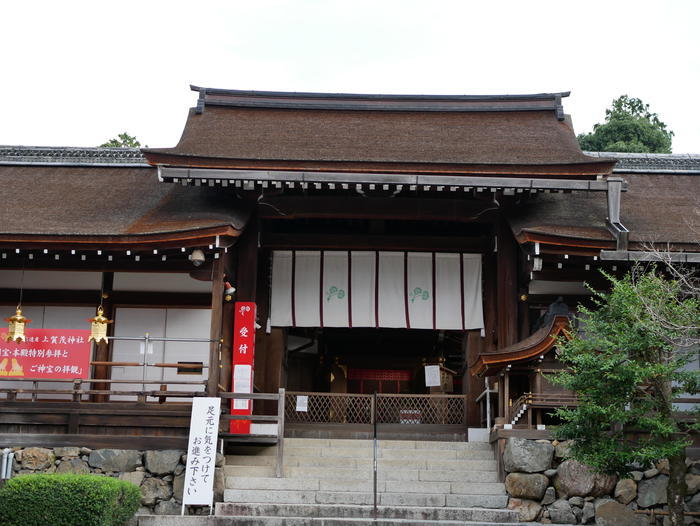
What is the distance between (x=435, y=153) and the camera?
16.2 meters

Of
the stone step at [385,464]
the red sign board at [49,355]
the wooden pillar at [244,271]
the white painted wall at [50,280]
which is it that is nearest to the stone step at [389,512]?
the stone step at [385,464]

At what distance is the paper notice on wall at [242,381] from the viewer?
1434cm

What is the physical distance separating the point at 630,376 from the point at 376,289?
6.09 metres

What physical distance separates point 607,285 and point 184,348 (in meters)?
7.23

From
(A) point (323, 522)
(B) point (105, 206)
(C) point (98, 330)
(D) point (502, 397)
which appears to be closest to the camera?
(A) point (323, 522)

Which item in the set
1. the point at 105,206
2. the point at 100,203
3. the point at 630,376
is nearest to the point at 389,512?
the point at 630,376

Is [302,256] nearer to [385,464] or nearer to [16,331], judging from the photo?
[385,464]

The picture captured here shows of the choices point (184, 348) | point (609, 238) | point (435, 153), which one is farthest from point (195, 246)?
point (609, 238)

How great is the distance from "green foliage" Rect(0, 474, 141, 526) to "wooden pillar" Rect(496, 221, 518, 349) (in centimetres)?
712

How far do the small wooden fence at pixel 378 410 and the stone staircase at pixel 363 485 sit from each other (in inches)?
99.6

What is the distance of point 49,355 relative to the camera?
44.6ft

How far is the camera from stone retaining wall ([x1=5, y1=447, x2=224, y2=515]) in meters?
12.6

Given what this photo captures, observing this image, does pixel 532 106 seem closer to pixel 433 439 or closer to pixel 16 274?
pixel 433 439

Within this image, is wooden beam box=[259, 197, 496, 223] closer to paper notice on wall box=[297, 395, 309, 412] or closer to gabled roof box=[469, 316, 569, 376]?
gabled roof box=[469, 316, 569, 376]
